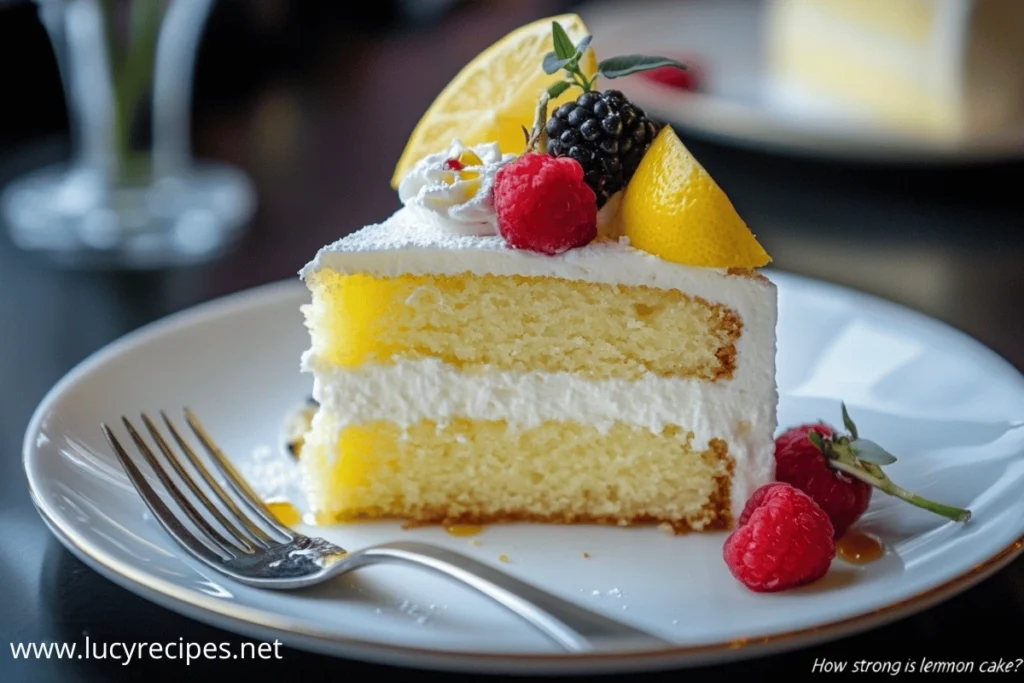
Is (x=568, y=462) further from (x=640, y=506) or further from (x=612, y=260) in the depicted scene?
(x=612, y=260)

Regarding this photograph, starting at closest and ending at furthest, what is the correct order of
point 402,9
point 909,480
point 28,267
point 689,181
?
1. point 689,181
2. point 909,480
3. point 28,267
4. point 402,9

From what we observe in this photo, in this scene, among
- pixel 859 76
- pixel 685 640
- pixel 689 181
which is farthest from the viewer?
pixel 859 76

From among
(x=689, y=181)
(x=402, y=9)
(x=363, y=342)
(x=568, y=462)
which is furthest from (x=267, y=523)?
(x=402, y=9)

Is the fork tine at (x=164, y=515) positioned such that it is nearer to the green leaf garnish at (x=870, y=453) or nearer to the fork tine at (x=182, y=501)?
the fork tine at (x=182, y=501)

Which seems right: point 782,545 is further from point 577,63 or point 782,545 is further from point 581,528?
point 577,63

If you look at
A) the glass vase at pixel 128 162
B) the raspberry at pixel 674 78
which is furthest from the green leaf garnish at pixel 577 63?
the raspberry at pixel 674 78

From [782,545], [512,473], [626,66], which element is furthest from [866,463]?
[626,66]

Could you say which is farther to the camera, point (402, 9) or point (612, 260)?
point (402, 9)

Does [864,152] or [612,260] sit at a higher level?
[612,260]
